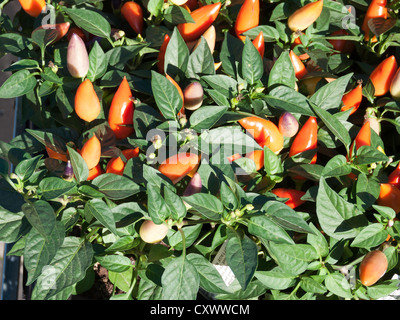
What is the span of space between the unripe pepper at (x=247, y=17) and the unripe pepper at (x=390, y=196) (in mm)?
509

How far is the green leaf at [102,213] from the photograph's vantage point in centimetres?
84

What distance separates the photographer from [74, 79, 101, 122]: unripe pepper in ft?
3.21

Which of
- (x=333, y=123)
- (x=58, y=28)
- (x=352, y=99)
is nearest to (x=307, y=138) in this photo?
(x=333, y=123)

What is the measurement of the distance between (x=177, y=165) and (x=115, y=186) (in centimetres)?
12

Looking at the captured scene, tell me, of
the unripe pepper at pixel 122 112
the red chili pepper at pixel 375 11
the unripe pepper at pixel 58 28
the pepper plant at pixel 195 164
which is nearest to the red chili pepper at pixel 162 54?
the pepper plant at pixel 195 164

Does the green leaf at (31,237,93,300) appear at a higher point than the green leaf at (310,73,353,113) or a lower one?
lower

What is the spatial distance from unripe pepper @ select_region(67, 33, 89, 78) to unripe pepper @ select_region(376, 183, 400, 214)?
68 centimetres

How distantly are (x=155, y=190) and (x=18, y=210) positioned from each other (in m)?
0.25

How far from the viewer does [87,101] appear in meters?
0.99

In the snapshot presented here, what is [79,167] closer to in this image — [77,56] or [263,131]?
[77,56]

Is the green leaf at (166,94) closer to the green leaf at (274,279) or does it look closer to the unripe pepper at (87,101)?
the unripe pepper at (87,101)

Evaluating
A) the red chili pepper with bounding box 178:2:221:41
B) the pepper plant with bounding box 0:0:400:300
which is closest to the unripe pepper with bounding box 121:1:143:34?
the pepper plant with bounding box 0:0:400:300

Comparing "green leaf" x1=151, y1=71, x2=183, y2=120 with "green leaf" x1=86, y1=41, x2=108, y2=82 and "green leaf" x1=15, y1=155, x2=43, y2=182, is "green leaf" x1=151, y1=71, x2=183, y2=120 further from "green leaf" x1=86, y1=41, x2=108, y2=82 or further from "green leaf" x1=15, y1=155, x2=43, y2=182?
"green leaf" x1=15, y1=155, x2=43, y2=182
